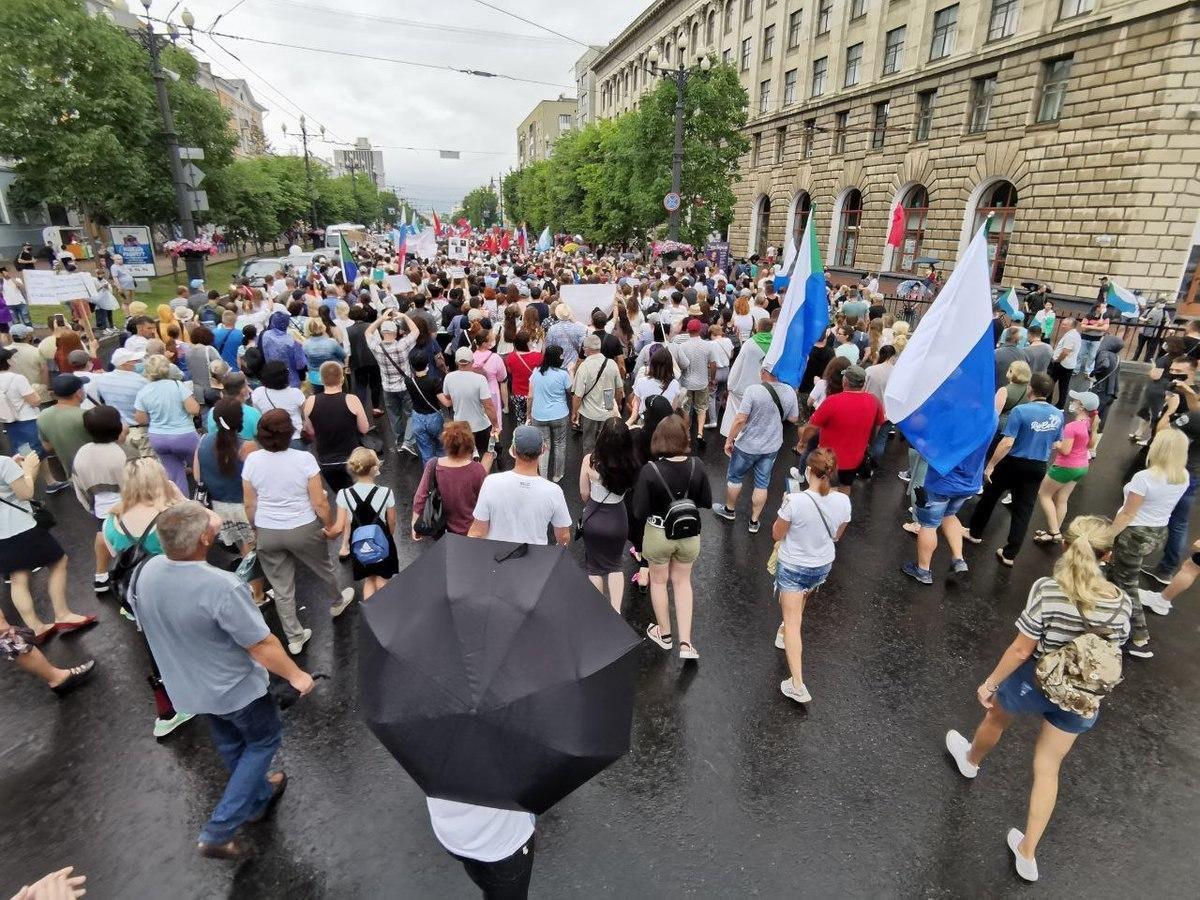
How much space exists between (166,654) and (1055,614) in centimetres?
416

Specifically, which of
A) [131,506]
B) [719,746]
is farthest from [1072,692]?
[131,506]

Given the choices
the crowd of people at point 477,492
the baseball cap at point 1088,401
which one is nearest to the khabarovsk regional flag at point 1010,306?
the crowd of people at point 477,492

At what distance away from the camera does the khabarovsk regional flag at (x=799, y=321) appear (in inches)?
251

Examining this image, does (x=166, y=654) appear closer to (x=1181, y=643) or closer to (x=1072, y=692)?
(x=1072, y=692)

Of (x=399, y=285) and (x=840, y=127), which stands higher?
(x=840, y=127)

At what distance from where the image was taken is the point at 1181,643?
5.12 meters

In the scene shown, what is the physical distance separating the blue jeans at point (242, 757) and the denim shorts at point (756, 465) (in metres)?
4.76

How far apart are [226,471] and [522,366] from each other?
153 inches

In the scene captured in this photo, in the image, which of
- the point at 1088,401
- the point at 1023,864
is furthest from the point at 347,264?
the point at 1023,864

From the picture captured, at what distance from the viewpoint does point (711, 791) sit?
12.0 ft

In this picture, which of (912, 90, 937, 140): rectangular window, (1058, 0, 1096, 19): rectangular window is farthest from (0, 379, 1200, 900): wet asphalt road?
(912, 90, 937, 140): rectangular window

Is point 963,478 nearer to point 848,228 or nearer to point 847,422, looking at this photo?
point 847,422

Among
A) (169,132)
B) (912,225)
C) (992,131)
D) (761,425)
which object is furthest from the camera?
(912,225)

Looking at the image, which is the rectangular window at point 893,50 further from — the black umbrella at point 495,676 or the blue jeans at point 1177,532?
the black umbrella at point 495,676
